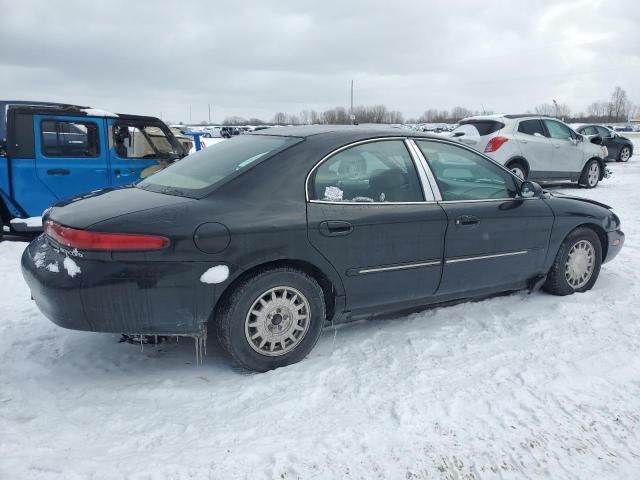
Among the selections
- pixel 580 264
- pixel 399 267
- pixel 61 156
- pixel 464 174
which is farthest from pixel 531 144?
pixel 61 156

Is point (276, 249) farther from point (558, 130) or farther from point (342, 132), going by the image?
point (558, 130)

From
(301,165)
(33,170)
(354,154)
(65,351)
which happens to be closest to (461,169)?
(354,154)

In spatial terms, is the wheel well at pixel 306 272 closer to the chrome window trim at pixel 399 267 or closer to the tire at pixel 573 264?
the chrome window trim at pixel 399 267

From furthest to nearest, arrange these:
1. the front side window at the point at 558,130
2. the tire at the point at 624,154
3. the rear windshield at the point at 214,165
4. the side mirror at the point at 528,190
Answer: the tire at the point at 624,154 → the front side window at the point at 558,130 → the side mirror at the point at 528,190 → the rear windshield at the point at 214,165

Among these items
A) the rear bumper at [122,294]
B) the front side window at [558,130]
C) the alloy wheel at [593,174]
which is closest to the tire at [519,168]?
the front side window at [558,130]

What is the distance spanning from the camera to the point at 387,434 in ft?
8.49

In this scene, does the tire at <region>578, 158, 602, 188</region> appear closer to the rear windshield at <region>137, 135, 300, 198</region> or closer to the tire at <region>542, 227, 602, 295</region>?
the tire at <region>542, 227, 602, 295</region>

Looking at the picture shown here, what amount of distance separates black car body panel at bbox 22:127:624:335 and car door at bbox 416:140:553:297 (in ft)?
0.04

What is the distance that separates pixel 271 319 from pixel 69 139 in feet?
16.6

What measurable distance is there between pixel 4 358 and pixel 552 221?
418 centimetres

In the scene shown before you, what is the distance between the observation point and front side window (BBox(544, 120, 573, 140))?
11.2 meters

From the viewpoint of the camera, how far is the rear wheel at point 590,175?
12.0 metres

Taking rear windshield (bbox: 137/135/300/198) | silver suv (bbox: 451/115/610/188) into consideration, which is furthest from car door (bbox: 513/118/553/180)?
rear windshield (bbox: 137/135/300/198)

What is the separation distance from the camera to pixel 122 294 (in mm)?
2812
